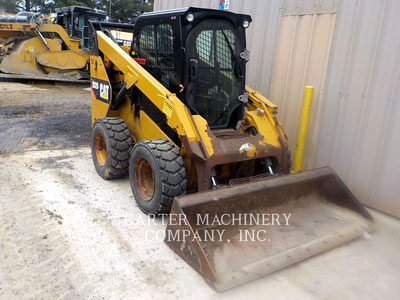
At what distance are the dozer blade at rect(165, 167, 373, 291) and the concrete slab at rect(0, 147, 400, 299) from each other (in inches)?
Answer: 4.5

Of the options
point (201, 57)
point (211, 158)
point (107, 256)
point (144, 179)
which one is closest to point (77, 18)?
point (201, 57)

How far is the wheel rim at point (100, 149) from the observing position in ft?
16.3

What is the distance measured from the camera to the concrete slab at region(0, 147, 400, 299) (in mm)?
2779

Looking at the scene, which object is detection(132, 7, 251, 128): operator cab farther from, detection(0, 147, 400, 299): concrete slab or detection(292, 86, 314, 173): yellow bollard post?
detection(0, 147, 400, 299): concrete slab

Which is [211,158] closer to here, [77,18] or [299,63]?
[299,63]

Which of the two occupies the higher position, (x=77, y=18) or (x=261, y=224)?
(x=77, y=18)

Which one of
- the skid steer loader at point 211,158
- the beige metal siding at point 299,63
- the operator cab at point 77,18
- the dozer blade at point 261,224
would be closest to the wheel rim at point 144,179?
the skid steer loader at point 211,158

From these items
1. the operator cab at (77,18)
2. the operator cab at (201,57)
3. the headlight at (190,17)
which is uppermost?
the operator cab at (77,18)

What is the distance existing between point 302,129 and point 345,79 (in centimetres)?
81

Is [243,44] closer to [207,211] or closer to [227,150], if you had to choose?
[227,150]

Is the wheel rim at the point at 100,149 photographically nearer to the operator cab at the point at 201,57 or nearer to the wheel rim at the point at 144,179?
the wheel rim at the point at 144,179

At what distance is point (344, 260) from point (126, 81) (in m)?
3.14

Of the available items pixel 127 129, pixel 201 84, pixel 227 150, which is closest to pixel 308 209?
pixel 227 150

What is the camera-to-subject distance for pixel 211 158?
3.56 meters
